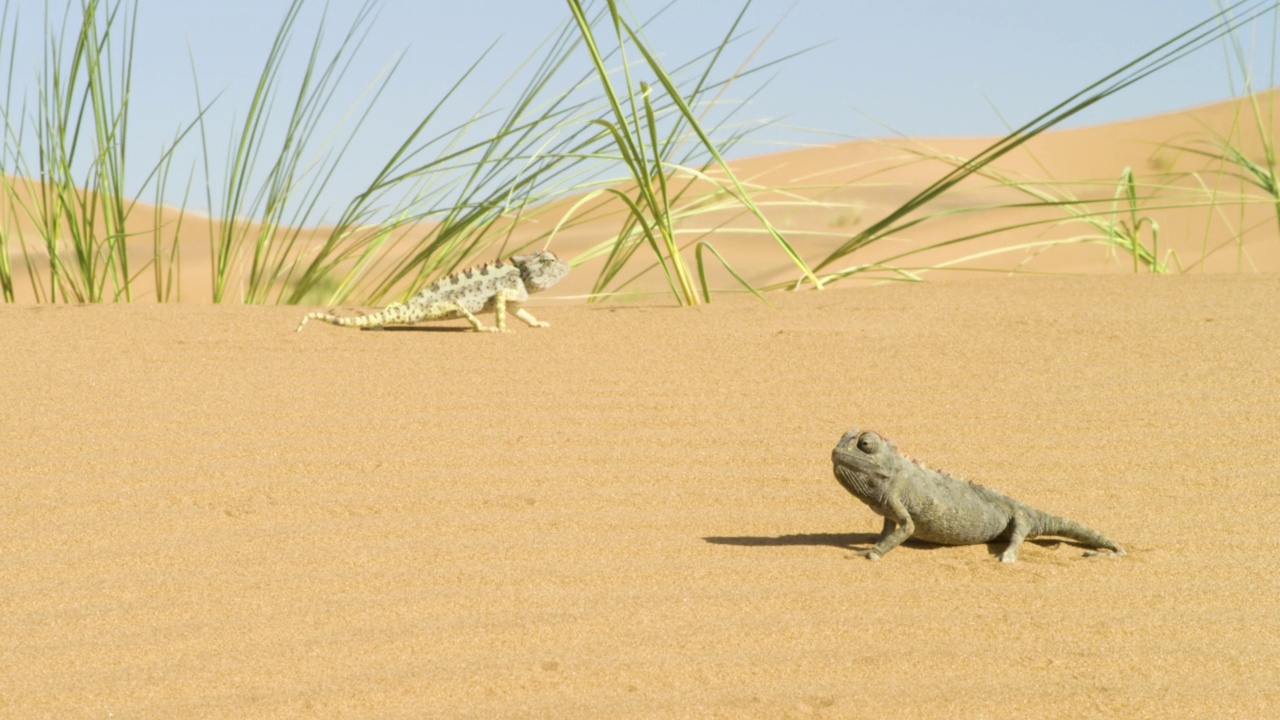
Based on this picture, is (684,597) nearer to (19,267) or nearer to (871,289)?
(871,289)

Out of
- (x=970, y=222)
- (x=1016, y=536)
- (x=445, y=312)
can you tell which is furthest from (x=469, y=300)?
(x=970, y=222)

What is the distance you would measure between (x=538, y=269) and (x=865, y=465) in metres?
3.22

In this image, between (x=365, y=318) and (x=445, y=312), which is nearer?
(x=365, y=318)

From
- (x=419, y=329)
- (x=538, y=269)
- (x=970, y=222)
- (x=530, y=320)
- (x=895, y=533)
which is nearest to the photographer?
(x=895, y=533)

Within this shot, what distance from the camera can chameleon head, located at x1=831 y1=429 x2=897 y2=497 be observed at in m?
3.17

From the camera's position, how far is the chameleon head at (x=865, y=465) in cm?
317

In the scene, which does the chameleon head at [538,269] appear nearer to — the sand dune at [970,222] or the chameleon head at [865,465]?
the chameleon head at [865,465]

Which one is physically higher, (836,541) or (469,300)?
(469,300)

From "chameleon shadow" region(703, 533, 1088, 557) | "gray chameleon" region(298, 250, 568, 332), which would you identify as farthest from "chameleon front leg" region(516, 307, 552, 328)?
"chameleon shadow" region(703, 533, 1088, 557)

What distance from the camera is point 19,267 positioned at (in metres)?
25.2

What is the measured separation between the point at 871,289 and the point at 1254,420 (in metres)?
2.40

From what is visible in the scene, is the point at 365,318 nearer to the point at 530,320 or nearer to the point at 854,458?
the point at 530,320

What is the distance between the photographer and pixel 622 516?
3.41m

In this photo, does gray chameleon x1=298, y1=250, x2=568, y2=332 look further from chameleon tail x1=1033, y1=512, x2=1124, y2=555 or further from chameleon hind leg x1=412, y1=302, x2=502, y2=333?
chameleon tail x1=1033, y1=512, x2=1124, y2=555
